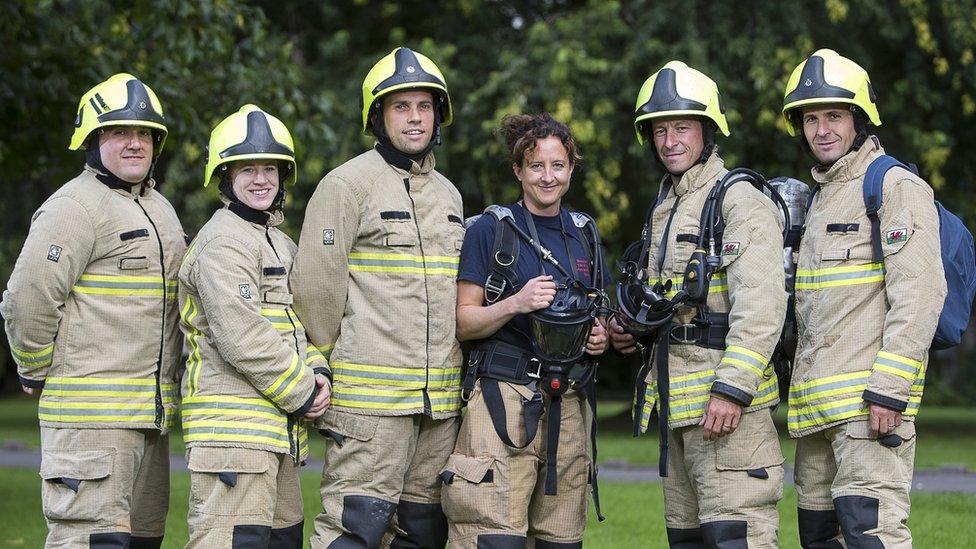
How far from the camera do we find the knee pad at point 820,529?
5.42 meters

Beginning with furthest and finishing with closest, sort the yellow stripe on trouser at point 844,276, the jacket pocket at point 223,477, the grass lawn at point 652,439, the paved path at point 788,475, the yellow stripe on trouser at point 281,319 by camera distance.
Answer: the grass lawn at point 652,439 < the paved path at point 788,475 < the yellow stripe on trouser at point 281,319 < the yellow stripe on trouser at point 844,276 < the jacket pocket at point 223,477

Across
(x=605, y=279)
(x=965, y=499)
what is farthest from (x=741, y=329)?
(x=965, y=499)

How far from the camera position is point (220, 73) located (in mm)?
10461

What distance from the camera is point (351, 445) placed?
5426mm

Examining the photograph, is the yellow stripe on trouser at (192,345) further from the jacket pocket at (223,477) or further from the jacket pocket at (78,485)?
the jacket pocket at (78,485)

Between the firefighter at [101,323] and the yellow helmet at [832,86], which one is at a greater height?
the yellow helmet at [832,86]

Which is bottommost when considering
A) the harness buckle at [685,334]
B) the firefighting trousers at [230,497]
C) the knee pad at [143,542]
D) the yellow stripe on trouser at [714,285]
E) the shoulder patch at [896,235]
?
the knee pad at [143,542]

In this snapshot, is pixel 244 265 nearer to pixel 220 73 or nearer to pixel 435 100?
pixel 435 100

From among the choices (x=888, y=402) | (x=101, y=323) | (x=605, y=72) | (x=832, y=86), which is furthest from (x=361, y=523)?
(x=605, y=72)

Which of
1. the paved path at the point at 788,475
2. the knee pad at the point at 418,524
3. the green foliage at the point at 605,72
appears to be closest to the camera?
the knee pad at the point at 418,524

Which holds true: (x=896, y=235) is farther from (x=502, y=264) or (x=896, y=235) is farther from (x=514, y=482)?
(x=514, y=482)

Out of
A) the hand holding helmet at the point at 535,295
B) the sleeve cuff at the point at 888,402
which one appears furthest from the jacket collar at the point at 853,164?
the hand holding helmet at the point at 535,295

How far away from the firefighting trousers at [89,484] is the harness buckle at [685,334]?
8.08 ft

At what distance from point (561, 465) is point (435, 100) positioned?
6.09ft
